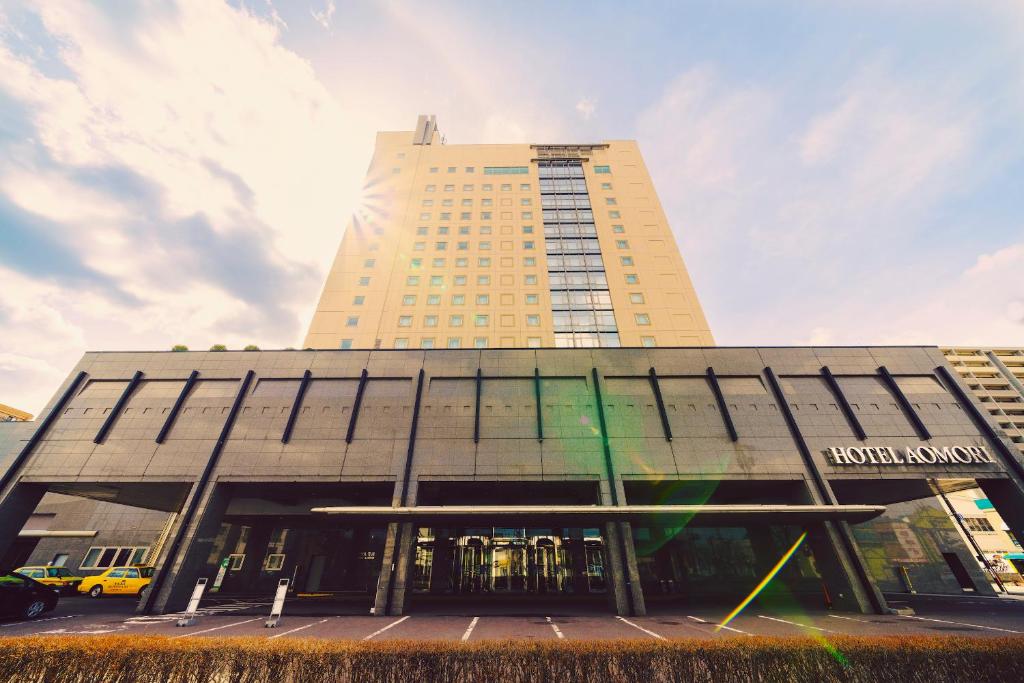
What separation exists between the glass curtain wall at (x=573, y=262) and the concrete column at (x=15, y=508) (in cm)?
3501

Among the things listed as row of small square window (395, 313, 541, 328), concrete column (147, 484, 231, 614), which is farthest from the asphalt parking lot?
row of small square window (395, 313, 541, 328)

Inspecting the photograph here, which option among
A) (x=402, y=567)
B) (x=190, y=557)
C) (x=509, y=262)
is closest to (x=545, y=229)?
(x=509, y=262)

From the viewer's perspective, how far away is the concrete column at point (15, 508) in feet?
61.5

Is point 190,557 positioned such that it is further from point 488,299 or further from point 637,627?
point 488,299

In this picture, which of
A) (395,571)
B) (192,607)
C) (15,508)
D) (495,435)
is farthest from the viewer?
(495,435)

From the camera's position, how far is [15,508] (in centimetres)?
1916

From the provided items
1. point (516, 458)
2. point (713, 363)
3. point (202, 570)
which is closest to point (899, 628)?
point (713, 363)

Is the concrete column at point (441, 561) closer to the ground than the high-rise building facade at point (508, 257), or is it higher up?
closer to the ground

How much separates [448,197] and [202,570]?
41.5m

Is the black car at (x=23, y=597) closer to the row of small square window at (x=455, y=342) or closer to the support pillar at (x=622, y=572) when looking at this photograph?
the row of small square window at (x=455, y=342)

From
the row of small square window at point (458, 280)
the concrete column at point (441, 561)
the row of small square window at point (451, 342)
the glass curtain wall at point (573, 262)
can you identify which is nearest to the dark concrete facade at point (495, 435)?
the concrete column at point (441, 561)

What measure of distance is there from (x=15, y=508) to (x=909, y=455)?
4821 cm

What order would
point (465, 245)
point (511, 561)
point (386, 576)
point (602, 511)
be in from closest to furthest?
point (386, 576) → point (602, 511) → point (511, 561) → point (465, 245)

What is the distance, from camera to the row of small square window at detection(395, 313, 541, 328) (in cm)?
3644
